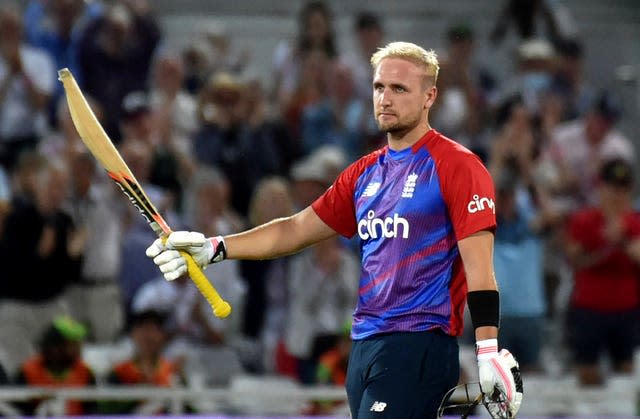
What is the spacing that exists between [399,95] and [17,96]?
6354 mm

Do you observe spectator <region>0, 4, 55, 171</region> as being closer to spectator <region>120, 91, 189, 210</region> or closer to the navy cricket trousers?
spectator <region>120, 91, 189, 210</region>

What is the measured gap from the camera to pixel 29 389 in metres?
9.17

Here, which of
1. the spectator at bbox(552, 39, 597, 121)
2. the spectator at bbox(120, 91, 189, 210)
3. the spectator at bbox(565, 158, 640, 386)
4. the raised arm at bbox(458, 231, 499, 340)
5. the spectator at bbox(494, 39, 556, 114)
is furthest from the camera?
the spectator at bbox(552, 39, 597, 121)

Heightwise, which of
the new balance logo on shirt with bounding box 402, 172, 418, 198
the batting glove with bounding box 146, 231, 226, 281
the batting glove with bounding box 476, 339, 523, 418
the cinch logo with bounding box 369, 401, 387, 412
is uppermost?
the new balance logo on shirt with bounding box 402, 172, 418, 198

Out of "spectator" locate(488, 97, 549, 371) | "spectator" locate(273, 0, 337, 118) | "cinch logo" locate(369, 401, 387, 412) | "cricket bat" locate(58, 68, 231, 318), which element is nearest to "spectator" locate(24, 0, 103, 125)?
"spectator" locate(273, 0, 337, 118)

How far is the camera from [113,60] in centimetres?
1151

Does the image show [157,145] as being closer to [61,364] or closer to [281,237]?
[61,364]

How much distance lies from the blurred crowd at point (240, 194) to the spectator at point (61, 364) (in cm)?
2

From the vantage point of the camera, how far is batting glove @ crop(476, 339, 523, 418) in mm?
5016

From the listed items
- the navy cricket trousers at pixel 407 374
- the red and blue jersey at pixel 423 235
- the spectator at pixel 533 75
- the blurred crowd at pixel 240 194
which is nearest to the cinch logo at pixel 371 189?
the red and blue jersey at pixel 423 235

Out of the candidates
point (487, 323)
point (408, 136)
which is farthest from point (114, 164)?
point (487, 323)

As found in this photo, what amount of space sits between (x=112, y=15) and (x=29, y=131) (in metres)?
1.25

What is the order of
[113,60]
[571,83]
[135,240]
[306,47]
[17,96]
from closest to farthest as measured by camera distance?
[135,240], [17,96], [113,60], [306,47], [571,83]

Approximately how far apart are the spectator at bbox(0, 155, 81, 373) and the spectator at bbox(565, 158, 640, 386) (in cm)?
404
